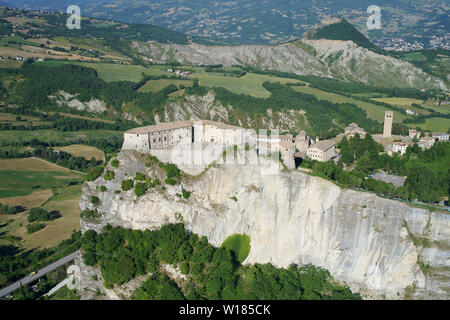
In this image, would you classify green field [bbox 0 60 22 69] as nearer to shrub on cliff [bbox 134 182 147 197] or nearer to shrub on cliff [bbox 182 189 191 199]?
shrub on cliff [bbox 134 182 147 197]

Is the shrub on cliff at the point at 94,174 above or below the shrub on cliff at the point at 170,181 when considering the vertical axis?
above

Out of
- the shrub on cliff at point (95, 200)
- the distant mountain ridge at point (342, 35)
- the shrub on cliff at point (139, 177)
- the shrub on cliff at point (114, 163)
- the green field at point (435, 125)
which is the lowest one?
the green field at point (435, 125)

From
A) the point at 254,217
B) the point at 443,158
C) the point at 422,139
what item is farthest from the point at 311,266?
the point at 422,139

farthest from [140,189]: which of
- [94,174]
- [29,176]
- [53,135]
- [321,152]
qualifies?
[53,135]

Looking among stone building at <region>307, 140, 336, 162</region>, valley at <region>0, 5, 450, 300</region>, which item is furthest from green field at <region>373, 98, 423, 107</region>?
stone building at <region>307, 140, 336, 162</region>

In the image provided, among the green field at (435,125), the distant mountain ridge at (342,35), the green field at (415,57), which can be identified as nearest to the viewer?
the green field at (435,125)

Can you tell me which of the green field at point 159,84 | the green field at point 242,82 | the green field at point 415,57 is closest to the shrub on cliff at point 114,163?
the green field at point 159,84

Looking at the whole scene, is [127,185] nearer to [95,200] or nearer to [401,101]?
[95,200]

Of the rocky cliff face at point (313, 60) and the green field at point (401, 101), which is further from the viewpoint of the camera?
the rocky cliff face at point (313, 60)

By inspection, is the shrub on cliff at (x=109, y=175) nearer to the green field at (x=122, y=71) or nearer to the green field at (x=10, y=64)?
the green field at (x=122, y=71)
